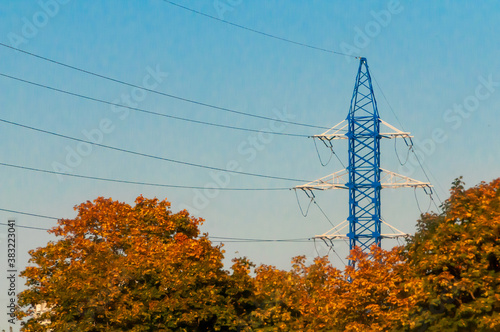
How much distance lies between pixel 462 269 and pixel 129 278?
22.3m

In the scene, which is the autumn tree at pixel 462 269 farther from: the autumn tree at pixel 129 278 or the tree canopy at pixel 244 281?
the autumn tree at pixel 129 278

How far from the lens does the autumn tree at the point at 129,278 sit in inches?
2200

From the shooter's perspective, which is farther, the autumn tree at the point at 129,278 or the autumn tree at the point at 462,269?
the autumn tree at the point at 129,278

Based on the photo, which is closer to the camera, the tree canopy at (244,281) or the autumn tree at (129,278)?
the tree canopy at (244,281)

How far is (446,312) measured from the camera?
1727 inches

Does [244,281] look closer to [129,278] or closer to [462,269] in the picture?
[129,278]

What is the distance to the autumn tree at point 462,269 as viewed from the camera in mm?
42156

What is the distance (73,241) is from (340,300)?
19805 mm

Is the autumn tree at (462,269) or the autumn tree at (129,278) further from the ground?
the autumn tree at (129,278)

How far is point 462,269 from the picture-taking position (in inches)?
1716

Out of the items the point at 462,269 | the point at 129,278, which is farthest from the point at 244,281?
the point at 462,269

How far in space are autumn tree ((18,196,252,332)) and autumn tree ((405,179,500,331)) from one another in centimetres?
1680

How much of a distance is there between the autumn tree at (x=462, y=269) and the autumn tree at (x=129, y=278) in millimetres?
16796

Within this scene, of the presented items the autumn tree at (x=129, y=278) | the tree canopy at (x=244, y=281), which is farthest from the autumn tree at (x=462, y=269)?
the autumn tree at (x=129, y=278)
